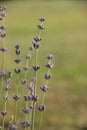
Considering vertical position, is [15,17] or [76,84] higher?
[76,84]

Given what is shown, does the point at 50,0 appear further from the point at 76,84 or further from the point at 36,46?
the point at 36,46

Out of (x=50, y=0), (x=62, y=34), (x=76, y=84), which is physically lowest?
(x=50, y=0)

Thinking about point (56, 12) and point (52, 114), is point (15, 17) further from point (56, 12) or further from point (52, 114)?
point (52, 114)

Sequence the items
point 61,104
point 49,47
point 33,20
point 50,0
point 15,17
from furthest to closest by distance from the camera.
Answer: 1. point 50,0
2. point 15,17
3. point 33,20
4. point 49,47
5. point 61,104

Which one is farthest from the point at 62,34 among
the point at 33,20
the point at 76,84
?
the point at 76,84

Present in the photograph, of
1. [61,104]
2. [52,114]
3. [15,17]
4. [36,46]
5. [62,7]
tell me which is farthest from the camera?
[62,7]

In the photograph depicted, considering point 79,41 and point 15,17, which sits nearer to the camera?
point 79,41

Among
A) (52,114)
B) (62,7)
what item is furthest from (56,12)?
(52,114)
